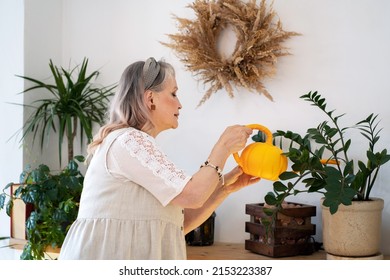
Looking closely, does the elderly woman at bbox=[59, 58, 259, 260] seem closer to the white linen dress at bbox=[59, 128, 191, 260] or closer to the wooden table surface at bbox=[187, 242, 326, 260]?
the white linen dress at bbox=[59, 128, 191, 260]

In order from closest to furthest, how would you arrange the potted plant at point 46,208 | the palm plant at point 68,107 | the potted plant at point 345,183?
1. the potted plant at point 345,183
2. the potted plant at point 46,208
3. the palm plant at point 68,107

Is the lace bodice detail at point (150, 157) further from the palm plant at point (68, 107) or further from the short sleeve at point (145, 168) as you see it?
the palm plant at point (68, 107)

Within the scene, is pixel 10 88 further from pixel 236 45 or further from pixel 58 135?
pixel 236 45

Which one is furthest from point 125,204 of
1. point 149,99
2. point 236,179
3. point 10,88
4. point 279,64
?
point 10,88

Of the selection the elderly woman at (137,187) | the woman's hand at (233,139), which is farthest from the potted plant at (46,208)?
the woman's hand at (233,139)

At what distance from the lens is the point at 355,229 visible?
2578mm

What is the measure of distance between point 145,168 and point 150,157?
32mm

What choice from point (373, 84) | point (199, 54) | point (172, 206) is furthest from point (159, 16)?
point (172, 206)

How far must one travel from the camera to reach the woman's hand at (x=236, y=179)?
1.97 m

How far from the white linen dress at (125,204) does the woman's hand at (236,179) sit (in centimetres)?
33

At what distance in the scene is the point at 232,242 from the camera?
325 centimetres

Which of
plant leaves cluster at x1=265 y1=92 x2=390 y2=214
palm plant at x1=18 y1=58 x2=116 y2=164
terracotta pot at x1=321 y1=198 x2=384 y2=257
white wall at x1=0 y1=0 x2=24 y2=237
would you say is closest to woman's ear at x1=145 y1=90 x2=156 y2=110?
plant leaves cluster at x1=265 y1=92 x2=390 y2=214

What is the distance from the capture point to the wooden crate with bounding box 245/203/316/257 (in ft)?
9.16
